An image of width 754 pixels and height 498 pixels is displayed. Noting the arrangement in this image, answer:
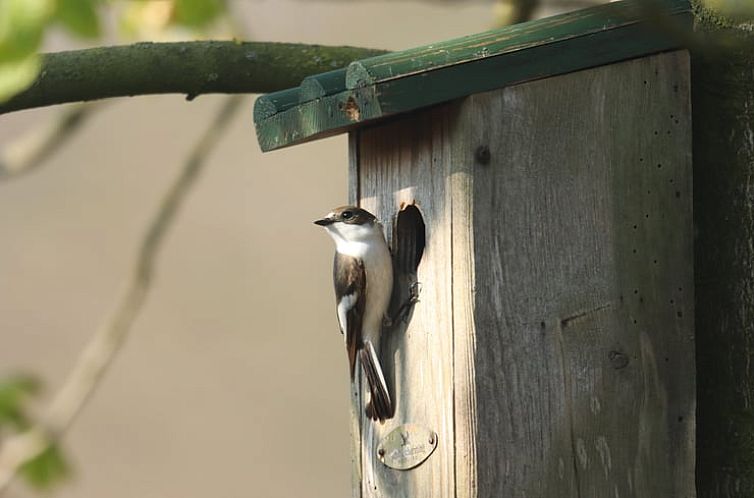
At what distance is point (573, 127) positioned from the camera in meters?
2.77

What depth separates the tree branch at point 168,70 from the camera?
3139 millimetres

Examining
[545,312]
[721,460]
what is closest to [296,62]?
[545,312]

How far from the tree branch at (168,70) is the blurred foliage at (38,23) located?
0.08 m

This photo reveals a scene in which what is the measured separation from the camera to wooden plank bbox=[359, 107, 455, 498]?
277 centimetres

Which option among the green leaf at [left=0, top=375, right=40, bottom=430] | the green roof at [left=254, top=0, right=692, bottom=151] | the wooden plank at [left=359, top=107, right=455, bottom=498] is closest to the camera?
the green roof at [left=254, top=0, right=692, bottom=151]

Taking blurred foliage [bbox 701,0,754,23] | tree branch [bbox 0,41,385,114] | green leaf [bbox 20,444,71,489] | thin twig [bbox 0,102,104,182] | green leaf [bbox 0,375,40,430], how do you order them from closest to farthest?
blurred foliage [bbox 701,0,754,23] < tree branch [bbox 0,41,385,114] < green leaf [bbox 0,375,40,430] < green leaf [bbox 20,444,71,489] < thin twig [bbox 0,102,104,182]

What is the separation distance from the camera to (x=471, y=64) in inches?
105

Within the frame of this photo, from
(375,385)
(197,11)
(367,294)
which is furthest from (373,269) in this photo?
(197,11)

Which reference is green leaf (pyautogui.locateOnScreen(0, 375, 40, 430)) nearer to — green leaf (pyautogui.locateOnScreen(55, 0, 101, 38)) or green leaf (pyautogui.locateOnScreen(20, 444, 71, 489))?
green leaf (pyautogui.locateOnScreen(20, 444, 71, 489))

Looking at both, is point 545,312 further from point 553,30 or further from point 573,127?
point 553,30

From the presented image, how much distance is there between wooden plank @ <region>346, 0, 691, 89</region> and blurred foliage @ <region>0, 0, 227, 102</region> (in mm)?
758

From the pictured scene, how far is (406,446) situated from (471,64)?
0.94 metres

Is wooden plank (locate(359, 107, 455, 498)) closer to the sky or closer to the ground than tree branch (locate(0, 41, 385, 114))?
closer to the ground

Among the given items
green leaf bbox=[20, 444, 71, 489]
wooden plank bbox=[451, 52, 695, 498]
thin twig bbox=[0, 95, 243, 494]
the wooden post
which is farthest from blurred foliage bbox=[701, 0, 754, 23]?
green leaf bbox=[20, 444, 71, 489]
